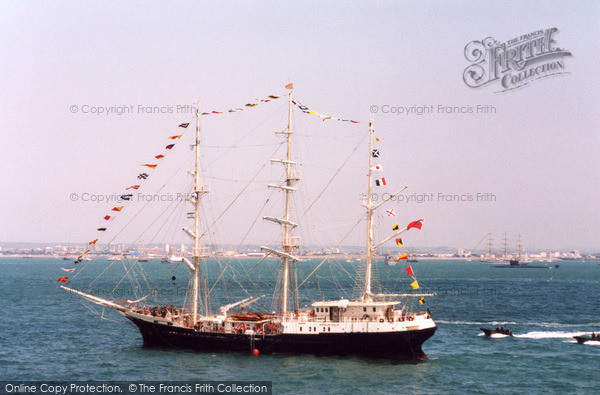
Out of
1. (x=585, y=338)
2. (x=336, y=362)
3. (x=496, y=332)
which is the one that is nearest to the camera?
(x=336, y=362)

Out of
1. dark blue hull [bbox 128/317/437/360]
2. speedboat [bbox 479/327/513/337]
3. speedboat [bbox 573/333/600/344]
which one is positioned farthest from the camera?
speedboat [bbox 479/327/513/337]


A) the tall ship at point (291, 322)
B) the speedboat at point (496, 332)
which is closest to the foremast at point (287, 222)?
the tall ship at point (291, 322)

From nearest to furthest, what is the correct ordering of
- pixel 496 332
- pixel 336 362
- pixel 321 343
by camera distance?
pixel 336 362 < pixel 321 343 < pixel 496 332

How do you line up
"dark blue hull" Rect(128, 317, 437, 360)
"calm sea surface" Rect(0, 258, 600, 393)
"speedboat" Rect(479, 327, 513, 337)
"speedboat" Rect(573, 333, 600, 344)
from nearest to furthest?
"calm sea surface" Rect(0, 258, 600, 393)
"dark blue hull" Rect(128, 317, 437, 360)
"speedboat" Rect(573, 333, 600, 344)
"speedboat" Rect(479, 327, 513, 337)

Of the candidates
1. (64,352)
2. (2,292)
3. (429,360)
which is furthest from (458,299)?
(2,292)

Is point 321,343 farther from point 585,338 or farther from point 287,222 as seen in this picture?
point 585,338

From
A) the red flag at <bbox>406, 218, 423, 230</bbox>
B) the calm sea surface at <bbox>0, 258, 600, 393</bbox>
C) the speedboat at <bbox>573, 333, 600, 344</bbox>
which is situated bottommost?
the calm sea surface at <bbox>0, 258, 600, 393</bbox>

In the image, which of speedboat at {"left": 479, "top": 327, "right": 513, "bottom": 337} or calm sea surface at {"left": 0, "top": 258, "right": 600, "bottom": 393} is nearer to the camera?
calm sea surface at {"left": 0, "top": 258, "right": 600, "bottom": 393}

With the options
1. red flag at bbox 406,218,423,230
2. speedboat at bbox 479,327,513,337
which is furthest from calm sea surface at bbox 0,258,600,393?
red flag at bbox 406,218,423,230

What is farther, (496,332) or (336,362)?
(496,332)

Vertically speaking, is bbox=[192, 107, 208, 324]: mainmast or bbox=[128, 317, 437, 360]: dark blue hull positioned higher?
bbox=[192, 107, 208, 324]: mainmast

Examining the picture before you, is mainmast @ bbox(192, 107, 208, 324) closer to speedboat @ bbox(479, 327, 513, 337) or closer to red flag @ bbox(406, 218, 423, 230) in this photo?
red flag @ bbox(406, 218, 423, 230)

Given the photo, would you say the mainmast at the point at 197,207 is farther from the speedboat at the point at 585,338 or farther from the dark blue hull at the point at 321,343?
the speedboat at the point at 585,338

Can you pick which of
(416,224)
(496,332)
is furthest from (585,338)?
(416,224)
